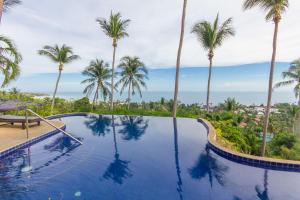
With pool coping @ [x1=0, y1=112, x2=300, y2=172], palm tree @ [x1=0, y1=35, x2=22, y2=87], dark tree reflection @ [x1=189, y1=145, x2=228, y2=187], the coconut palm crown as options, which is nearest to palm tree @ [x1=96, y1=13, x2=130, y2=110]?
palm tree @ [x1=0, y1=35, x2=22, y2=87]

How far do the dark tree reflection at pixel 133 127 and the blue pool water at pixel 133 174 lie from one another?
1.32 meters

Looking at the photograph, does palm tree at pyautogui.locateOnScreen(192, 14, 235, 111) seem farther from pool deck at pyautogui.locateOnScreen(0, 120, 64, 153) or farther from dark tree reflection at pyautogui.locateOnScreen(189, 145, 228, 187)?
pool deck at pyautogui.locateOnScreen(0, 120, 64, 153)

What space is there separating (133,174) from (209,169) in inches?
87.5

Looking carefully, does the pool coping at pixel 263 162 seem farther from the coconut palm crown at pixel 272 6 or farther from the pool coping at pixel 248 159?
the coconut palm crown at pixel 272 6

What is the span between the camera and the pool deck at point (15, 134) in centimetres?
860

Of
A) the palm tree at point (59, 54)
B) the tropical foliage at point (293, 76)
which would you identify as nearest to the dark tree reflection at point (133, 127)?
the palm tree at point (59, 54)

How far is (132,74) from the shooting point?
79.7 feet

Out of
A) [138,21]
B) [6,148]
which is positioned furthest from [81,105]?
[6,148]

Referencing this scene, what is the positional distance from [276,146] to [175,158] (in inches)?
769

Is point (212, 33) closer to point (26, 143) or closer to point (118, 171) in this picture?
point (118, 171)

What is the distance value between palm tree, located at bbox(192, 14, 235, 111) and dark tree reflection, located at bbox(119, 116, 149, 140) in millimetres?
6678

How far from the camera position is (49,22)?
61.5 ft

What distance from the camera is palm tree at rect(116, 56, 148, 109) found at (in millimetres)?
23844

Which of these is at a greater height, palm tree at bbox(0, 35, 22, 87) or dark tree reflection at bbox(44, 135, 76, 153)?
palm tree at bbox(0, 35, 22, 87)
